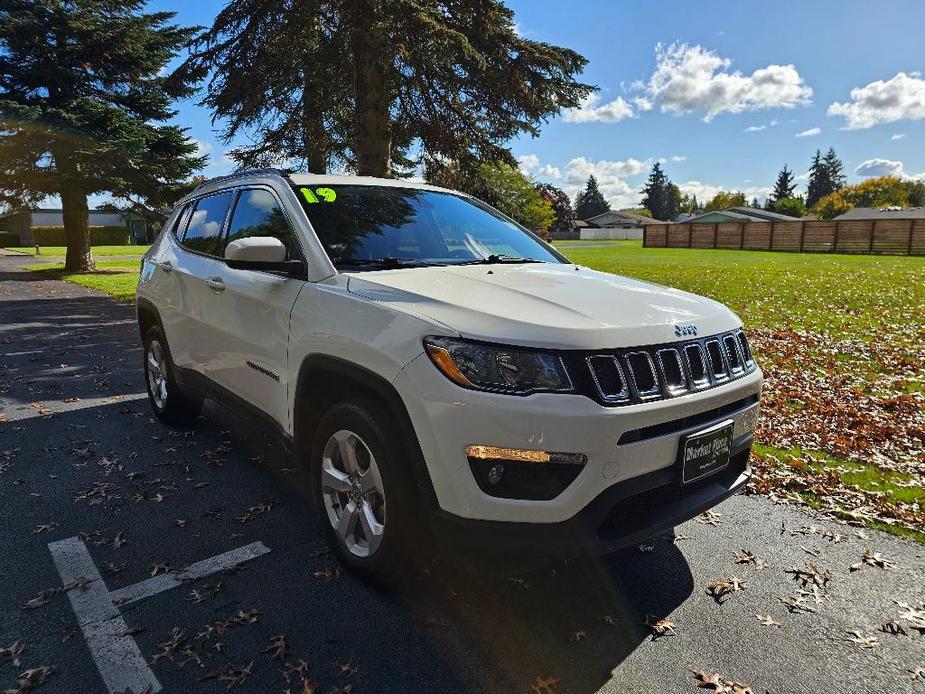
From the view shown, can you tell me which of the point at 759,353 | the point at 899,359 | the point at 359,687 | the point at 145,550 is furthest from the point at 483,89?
the point at 359,687

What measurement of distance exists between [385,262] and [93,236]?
6628cm

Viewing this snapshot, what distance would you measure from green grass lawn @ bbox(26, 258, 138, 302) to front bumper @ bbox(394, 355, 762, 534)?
51.3 ft

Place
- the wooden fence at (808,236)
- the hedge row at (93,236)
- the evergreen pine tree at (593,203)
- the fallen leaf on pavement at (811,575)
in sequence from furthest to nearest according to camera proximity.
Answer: the evergreen pine tree at (593,203) < the hedge row at (93,236) < the wooden fence at (808,236) < the fallen leaf on pavement at (811,575)

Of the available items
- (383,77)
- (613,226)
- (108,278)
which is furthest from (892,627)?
(613,226)

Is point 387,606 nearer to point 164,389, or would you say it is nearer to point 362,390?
point 362,390

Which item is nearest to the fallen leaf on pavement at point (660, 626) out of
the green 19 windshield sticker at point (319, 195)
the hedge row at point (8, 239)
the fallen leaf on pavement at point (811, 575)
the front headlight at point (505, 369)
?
the fallen leaf on pavement at point (811, 575)

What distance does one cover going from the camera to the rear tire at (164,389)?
5129mm

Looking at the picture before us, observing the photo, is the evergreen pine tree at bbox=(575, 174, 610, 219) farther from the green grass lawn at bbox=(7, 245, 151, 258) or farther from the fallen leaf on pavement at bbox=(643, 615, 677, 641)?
the fallen leaf on pavement at bbox=(643, 615, 677, 641)

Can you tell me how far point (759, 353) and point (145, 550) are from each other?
25.5 ft

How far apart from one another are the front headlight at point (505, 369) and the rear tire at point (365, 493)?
44 cm

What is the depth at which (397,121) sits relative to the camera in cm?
1351

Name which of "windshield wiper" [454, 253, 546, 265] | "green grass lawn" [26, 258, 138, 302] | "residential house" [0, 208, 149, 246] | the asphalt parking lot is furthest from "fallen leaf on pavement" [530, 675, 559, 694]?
"residential house" [0, 208, 149, 246]

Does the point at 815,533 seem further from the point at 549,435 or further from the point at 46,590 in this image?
the point at 46,590

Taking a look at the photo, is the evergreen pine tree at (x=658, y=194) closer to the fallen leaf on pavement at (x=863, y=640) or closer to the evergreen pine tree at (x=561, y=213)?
the evergreen pine tree at (x=561, y=213)
